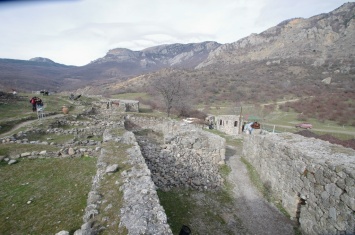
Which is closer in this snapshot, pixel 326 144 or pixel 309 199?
pixel 309 199

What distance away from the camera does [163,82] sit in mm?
37719

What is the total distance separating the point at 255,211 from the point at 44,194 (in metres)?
8.72

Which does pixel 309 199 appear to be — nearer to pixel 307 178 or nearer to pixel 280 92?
pixel 307 178

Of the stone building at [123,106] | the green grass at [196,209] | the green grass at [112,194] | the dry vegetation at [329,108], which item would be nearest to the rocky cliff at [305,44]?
the dry vegetation at [329,108]

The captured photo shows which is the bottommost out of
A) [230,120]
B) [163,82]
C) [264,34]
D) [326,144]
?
[230,120]

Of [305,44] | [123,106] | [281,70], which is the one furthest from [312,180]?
[305,44]

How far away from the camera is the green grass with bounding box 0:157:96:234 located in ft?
19.0

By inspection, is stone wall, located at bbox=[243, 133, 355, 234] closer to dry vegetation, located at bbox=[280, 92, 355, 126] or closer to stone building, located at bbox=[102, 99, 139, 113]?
stone building, located at bbox=[102, 99, 139, 113]

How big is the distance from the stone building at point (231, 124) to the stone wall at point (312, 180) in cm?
1952

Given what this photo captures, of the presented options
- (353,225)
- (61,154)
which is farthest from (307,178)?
(61,154)

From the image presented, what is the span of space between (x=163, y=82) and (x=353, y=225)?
3418cm

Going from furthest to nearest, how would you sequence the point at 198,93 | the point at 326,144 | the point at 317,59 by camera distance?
1. the point at 317,59
2. the point at 198,93
3. the point at 326,144

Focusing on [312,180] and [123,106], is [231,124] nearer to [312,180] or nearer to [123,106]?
[123,106]

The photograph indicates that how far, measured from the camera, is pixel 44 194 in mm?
7332
